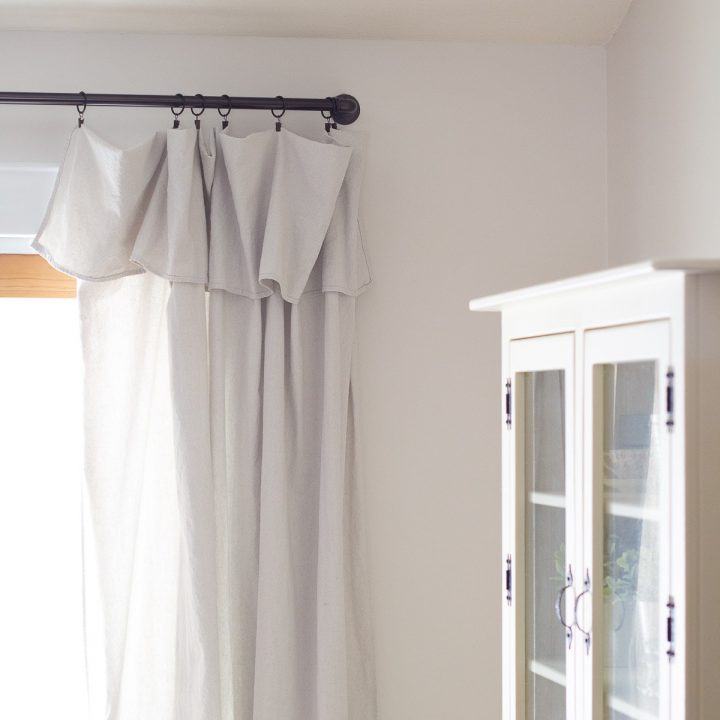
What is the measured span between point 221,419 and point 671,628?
111 centimetres

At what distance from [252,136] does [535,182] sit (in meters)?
0.70

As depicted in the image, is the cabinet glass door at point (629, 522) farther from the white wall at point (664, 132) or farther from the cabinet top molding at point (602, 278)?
the white wall at point (664, 132)

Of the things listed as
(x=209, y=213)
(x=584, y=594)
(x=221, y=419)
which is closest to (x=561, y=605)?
(x=584, y=594)

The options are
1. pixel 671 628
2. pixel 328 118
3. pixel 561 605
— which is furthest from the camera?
pixel 328 118

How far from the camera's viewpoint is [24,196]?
83.2 inches

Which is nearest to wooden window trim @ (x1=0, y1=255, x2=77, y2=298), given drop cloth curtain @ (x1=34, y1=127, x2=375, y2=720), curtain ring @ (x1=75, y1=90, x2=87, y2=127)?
drop cloth curtain @ (x1=34, y1=127, x2=375, y2=720)

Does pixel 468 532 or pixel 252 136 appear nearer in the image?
pixel 252 136

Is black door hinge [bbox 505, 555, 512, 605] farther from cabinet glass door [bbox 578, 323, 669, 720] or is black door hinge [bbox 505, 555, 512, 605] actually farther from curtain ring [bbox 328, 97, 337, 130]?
curtain ring [bbox 328, 97, 337, 130]

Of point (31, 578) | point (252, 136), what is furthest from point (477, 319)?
point (31, 578)

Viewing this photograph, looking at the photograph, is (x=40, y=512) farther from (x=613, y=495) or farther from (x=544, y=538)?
(x=613, y=495)

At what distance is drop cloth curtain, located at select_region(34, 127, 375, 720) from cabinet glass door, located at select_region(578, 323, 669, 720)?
753mm

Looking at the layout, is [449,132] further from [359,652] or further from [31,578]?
[31,578]

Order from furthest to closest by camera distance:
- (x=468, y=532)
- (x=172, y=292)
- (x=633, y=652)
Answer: (x=468, y=532) → (x=172, y=292) → (x=633, y=652)

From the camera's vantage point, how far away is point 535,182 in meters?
2.22
